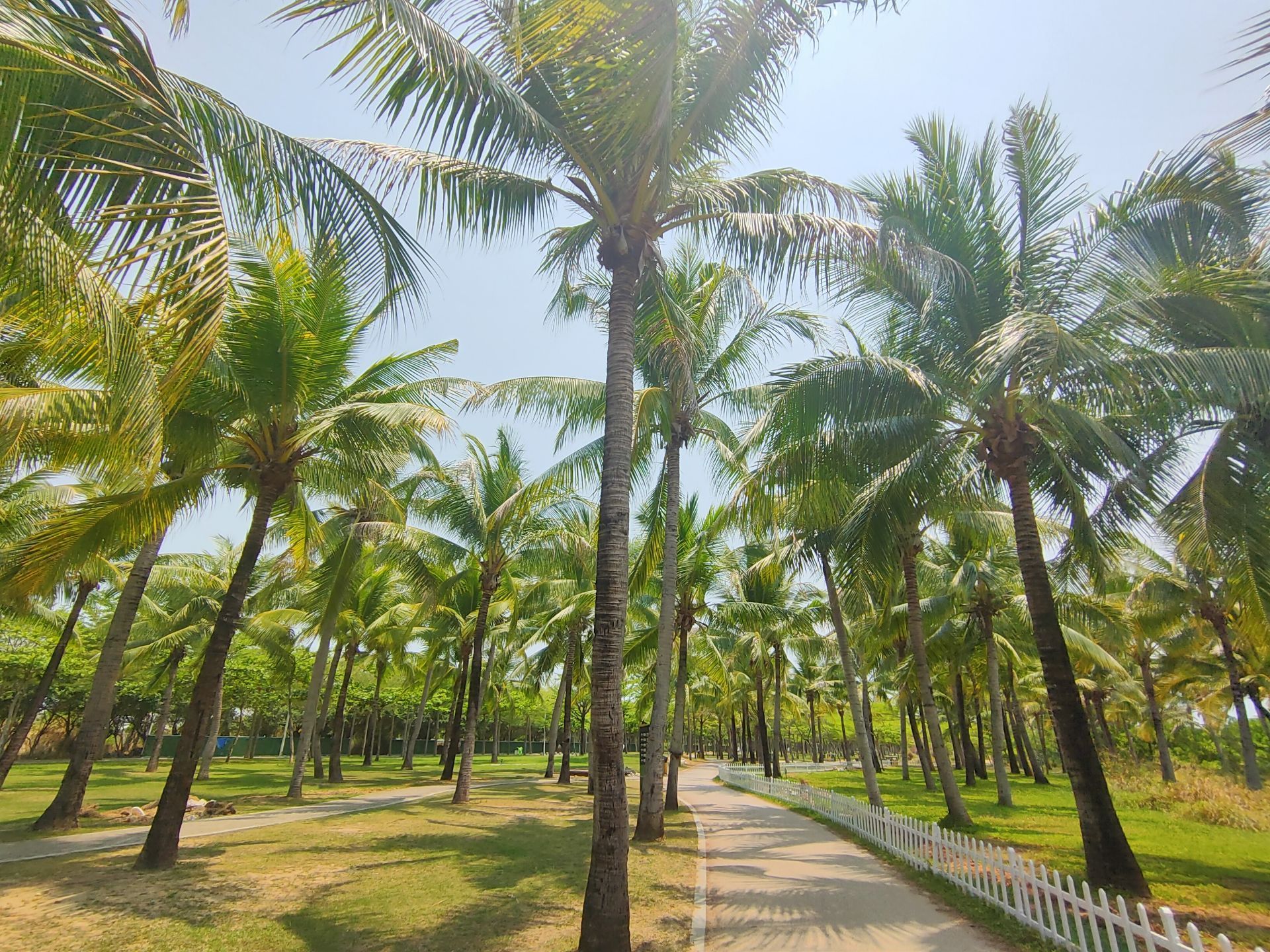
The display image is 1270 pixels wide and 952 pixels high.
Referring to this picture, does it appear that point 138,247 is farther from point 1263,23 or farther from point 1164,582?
point 1164,582

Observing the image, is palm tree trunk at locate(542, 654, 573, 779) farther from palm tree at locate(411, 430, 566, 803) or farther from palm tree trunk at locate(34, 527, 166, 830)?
palm tree trunk at locate(34, 527, 166, 830)

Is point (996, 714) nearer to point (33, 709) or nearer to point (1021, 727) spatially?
point (1021, 727)

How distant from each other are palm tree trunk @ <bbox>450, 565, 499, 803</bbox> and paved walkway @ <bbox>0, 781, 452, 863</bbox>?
1668 mm

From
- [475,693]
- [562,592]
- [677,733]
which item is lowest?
[677,733]

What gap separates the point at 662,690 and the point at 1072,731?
21.4 feet

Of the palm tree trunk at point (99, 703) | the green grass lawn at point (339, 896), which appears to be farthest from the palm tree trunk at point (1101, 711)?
the palm tree trunk at point (99, 703)

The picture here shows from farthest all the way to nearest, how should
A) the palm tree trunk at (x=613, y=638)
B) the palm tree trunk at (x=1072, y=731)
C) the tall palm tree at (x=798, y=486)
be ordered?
the tall palm tree at (x=798, y=486)
the palm tree trunk at (x=1072, y=731)
the palm tree trunk at (x=613, y=638)

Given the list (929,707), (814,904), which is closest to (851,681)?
(929,707)

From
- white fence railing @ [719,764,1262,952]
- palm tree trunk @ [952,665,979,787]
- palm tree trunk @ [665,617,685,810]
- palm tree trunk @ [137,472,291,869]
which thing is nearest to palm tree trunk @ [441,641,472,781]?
palm tree trunk @ [665,617,685,810]

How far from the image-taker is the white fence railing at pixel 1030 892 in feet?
14.5

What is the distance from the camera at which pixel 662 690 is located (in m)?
12.1

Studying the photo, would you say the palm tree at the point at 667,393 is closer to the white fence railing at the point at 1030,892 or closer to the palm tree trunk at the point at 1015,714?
the white fence railing at the point at 1030,892

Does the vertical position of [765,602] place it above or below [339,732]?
above

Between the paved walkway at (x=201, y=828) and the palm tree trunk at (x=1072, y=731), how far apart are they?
41.9ft
